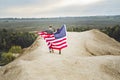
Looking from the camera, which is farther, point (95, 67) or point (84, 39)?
point (84, 39)

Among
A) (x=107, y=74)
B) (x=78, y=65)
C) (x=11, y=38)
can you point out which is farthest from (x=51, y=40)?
(x=11, y=38)

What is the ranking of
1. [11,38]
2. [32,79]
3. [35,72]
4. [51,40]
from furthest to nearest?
[11,38], [51,40], [35,72], [32,79]

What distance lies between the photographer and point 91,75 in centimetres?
1714

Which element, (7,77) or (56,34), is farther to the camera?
(56,34)

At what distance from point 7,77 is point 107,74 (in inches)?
238

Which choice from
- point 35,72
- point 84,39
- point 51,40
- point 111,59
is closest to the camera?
point 35,72

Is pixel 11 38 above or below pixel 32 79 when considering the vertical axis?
below

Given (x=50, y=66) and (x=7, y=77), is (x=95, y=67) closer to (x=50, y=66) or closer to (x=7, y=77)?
(x=50, y=66)

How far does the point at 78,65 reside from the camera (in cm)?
1888

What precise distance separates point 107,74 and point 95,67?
97 centimetres

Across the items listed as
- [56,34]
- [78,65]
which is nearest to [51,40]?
[56,34]

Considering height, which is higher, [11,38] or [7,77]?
[7,77]

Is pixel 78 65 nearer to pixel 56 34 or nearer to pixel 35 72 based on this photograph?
pixel 35 72

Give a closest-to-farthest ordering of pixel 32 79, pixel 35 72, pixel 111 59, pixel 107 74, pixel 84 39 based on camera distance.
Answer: pixel 32 79
pixel 35 72
pixel 107 74
pixel 111 59
pixel 84 39
